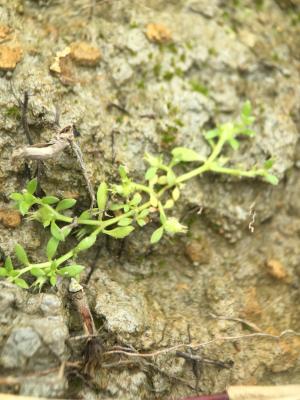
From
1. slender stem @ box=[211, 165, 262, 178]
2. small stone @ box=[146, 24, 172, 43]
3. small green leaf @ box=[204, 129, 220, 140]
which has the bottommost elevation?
slender stem @ box=[211, 165, 262, 178]

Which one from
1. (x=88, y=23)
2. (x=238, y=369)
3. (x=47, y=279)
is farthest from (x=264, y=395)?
(x=88, y=23)

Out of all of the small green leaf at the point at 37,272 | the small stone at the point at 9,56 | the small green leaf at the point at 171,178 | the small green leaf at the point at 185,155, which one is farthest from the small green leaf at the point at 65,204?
the small stone at the point at 9,56

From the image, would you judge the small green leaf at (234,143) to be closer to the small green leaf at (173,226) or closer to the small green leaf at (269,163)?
the small green leaf at (269,163)

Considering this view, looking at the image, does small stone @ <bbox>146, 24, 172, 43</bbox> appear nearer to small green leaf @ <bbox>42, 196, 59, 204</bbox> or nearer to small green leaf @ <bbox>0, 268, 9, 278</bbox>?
small green leaf @ <bbox>42, 196, 59, 204</bbox>

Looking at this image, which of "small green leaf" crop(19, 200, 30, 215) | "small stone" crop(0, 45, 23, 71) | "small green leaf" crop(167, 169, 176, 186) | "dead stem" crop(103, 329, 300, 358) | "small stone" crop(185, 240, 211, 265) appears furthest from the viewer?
"small stone" crop(185, 240, 211, 265)

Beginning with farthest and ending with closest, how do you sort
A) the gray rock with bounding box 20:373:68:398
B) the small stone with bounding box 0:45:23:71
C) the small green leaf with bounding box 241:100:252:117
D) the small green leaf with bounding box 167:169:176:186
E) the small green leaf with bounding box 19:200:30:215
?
the small green leaf with bounding box 241:100:252:117
the small green leaf with bounding box 167:169:176:186
the small stone with bounding box 0:45:23:71
the small green leaf with bounding box 19:200:30:215
the gray rock with bounding box 20:373:68:398

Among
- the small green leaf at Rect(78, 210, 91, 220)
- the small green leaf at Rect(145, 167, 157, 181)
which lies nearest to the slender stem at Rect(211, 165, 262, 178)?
the small green leaf at Rect(145, 167, 157, 181)

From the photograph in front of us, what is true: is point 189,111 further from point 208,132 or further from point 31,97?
point 31,97

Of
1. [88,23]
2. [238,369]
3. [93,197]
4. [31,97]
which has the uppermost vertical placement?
[88,23]
